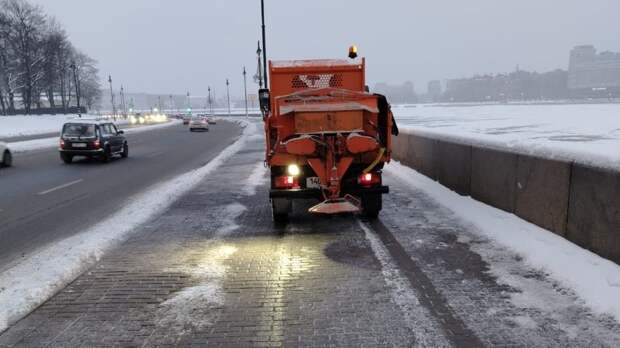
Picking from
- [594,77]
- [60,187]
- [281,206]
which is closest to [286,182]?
[281,206]

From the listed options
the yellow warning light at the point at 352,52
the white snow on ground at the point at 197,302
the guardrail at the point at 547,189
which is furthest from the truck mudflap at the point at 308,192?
the yellow warning light at the point at 352,52

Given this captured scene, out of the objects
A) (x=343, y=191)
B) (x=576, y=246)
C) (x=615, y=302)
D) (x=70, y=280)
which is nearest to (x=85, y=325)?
(x=70, y=280)

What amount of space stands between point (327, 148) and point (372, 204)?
165 cm

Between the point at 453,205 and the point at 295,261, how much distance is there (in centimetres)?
418

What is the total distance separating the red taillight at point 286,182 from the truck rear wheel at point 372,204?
1405 mm

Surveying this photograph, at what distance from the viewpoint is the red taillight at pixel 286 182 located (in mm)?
7539

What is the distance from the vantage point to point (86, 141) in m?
18.1

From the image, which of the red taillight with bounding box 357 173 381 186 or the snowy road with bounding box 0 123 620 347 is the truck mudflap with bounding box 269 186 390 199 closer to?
the red taillight with bounding box 357 173 381 186

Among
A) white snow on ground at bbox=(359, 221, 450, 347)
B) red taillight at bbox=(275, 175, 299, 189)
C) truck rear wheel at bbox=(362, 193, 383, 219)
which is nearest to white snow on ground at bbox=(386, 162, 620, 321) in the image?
white snow on ground at bbox=(359, 221, 450, 347)

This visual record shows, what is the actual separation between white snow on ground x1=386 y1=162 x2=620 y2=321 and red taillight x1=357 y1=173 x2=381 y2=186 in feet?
5.64

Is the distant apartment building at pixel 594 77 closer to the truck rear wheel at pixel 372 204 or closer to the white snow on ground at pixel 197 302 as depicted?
the truck rear wheel at pixel 372 204

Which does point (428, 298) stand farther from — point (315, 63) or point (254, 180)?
point (254, 180)

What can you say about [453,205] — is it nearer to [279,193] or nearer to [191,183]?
[279,193]

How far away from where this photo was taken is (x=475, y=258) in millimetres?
5965
